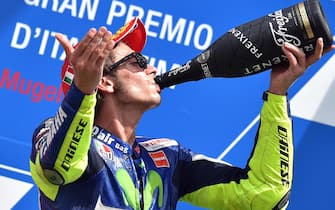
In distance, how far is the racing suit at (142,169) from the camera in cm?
141

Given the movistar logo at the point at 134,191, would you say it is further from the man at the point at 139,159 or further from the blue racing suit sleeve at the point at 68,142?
the blue racing suit sleeve at the point at 68,142

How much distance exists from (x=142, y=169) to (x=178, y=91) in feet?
1.54

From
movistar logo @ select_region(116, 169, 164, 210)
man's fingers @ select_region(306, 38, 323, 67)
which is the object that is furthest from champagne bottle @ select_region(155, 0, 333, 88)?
movistar logo @ select_region(116, 169, 164, 210)

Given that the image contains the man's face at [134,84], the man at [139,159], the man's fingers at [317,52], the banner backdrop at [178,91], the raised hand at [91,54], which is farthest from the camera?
the banner backdrop at [178,91]

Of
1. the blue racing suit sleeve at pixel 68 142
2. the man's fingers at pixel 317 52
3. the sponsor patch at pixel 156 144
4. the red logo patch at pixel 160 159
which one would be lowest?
the red logo patch at pixel 160 159

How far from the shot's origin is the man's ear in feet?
5.60

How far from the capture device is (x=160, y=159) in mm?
1738

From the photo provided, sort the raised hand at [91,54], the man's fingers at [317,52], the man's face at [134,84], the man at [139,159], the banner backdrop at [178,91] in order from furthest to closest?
the banner backdrop at [178,91]
the man's face at [134,84]
the man's fingers at [317,52]
the man at [139,159]
the raised hand at [91,54]

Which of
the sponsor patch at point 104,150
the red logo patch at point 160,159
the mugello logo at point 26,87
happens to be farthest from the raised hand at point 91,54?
the mugello logo at point 26,87

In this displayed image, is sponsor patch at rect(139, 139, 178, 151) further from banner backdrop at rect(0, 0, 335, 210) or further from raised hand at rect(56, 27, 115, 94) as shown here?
raised hand at rect(56, 27, 115, 94)

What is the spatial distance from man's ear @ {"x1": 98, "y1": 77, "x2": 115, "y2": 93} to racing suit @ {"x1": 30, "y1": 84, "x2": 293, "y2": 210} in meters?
0.09

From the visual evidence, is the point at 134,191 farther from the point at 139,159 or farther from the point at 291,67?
the point at 291,67

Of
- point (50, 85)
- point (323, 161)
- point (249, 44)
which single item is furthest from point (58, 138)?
point (323, 161)

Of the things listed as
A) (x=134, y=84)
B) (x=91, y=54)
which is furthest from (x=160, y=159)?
(x=91, y=54)
